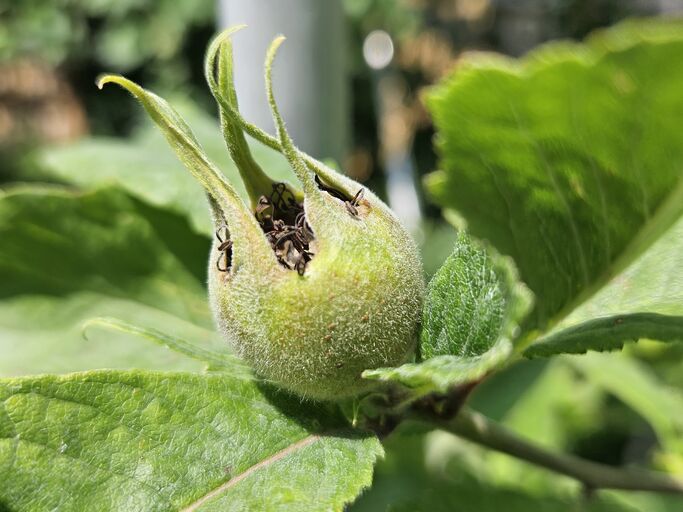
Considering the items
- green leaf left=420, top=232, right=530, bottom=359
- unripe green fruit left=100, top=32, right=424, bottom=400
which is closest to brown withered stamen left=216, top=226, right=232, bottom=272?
unripe green fruit left=100, top=32, right=424, bottom=400

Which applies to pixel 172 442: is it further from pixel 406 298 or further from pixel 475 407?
pixel 475 407

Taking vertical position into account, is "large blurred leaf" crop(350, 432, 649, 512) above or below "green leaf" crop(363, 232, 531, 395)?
below

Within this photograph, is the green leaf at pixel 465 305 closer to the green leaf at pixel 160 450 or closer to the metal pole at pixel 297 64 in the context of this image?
the green leaf at pixel 160 450

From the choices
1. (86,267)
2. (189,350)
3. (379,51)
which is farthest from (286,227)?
(379,51)

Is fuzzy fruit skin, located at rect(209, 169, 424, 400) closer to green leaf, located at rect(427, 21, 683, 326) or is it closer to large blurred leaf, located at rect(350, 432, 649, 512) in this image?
green leaf, located at rect(427, 21, 683, 326)

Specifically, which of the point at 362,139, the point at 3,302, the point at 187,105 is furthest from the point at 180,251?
the point at 362,139
